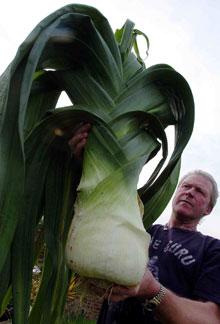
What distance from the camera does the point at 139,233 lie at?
63 centimetres

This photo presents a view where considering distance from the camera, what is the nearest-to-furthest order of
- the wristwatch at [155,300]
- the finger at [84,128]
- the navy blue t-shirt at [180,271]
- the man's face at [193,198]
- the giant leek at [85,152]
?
the giant leek at [85,152] < the finger at [84,128] < the wristwatch at [155,300] < the navy blue t-shirt at [180,271] < the man's face at [193,198]

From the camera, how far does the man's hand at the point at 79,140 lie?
731mm

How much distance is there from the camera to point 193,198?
6.22 feet

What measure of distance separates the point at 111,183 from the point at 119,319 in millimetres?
978

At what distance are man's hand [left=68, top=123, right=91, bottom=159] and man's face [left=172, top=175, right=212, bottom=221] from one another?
1164mm

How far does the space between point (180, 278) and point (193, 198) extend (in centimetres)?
42

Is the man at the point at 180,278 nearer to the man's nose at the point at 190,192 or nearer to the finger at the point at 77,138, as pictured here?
the man's nose at the point at 190,192

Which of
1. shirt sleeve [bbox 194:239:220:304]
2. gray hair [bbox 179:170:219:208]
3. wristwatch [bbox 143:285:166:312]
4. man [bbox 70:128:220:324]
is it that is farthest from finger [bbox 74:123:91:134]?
gray hair [bbox 179:170:219:208]

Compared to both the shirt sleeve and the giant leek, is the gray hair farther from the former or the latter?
the giant leek

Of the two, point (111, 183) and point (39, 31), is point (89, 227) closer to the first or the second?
point (111, 183)

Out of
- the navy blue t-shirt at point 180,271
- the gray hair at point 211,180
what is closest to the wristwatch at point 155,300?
the navy blue t-shirt at point 180,271

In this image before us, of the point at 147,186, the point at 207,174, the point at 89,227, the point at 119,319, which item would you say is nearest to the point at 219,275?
the point at 119,319

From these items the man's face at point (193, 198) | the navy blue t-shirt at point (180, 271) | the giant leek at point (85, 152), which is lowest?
the navy blue t-shirt at point (180, 271)

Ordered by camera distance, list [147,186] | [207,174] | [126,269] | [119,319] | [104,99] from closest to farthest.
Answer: [126,269] < [104,99] < [147,186] < [119,319] < [207,174]
